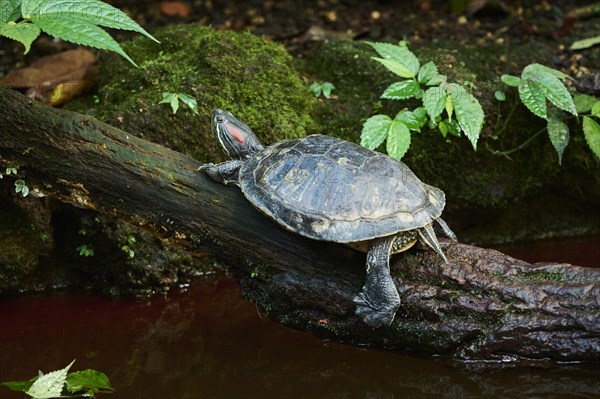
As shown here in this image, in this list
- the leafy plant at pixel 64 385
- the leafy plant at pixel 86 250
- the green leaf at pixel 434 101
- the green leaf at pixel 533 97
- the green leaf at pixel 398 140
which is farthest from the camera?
the leafy plant at pixel 86 250

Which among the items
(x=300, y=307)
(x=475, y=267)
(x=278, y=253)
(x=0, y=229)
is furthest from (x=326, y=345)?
(x=0, y=229)

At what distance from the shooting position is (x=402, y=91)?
485 cm

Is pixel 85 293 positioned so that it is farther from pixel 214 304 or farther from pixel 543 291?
pixel 543 291

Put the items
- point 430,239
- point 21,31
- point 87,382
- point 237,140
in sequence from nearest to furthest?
point 21,31 < point 87,382 < point 430,239 < point 237,140

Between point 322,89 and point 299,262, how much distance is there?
7.14ft

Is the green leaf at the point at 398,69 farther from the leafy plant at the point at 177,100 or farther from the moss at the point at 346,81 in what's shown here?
the leafy plant at the point at 177,100

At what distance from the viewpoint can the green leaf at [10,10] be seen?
10.6ft

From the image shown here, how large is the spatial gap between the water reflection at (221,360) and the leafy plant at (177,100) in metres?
1.38

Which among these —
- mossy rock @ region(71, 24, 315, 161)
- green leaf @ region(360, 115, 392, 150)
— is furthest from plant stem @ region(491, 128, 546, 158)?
mossy rock @ region(71, 24, 315, 161)

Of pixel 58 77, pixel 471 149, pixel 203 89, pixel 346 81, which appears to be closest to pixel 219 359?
pixel 203 89

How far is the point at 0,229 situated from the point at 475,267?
3.18 m

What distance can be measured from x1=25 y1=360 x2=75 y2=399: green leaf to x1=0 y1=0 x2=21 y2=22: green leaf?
1721 mm

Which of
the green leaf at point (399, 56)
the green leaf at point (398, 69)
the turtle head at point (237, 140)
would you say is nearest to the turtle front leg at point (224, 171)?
the turtle head at point (237, 140)

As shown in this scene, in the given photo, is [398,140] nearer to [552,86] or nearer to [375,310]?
[552,86]
